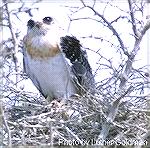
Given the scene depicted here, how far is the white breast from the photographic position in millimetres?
8859

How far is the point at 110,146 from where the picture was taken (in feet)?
22.7

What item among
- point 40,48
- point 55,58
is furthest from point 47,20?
point 55,58

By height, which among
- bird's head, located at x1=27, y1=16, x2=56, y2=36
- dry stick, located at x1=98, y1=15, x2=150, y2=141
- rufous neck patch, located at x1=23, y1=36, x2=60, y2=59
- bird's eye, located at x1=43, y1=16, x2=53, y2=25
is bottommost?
dry stick, located at x1=98, y1=15, x2=150, y2=141

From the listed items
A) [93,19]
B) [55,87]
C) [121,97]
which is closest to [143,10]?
[93,19]

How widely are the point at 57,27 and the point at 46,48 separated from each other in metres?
0.35

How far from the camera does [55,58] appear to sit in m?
8.84

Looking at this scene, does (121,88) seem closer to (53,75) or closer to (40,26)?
(53,75)

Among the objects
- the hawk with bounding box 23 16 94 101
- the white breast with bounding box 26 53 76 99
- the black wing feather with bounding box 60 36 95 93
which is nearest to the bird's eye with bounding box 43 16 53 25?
the hawk with bounding box 23 16 94 101

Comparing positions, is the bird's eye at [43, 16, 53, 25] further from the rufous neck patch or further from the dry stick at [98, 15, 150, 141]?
the dry stick at [98, 15, 150, 141]

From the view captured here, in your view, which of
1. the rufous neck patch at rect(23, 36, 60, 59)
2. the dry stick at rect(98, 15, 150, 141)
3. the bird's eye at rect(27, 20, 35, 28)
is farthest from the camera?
the bird's eye at rect(27, 20, 35, 28)

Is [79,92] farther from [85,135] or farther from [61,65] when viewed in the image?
[85,135]

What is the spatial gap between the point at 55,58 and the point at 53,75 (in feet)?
0.78

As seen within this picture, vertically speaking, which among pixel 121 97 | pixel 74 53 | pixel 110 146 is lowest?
pixel 110 146

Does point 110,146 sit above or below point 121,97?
below
